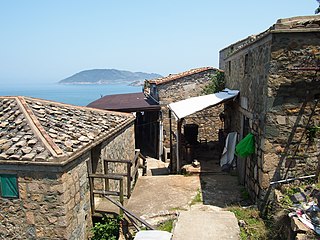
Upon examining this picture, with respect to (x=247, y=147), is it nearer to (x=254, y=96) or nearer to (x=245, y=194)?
(x=254, y=96)

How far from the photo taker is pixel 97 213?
7.33 metres

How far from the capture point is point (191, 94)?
17422mm

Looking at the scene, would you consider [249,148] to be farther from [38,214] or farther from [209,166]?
[38,214]

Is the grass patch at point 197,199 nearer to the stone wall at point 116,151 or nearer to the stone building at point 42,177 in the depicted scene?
the stone wall at point 116,151

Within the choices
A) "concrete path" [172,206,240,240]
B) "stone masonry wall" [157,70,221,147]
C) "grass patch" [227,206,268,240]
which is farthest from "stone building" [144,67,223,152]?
"concrete path" [172,206,240,240]

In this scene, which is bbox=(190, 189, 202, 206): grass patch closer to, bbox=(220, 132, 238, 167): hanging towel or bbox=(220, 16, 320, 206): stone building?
bbox=(220, 16, 320, 206): stone building

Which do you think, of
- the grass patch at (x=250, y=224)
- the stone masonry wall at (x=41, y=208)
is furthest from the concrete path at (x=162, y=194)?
the stone masonry wall at (x=41, y=208)

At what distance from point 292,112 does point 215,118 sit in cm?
1090

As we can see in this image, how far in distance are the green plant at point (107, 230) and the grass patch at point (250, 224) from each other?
2977 mm

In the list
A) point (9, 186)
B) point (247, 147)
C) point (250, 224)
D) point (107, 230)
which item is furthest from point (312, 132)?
point (9, 186)

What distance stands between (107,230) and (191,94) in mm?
11801

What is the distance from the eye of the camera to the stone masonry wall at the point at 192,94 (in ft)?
55.9

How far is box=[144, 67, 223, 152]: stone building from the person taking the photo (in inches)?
669

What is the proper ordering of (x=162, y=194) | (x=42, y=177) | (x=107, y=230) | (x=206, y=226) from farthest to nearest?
1. (x=162, y=194)
2. (x=107, y=230)
3. (x=206, y=226)
4. (x=42, y=177)
